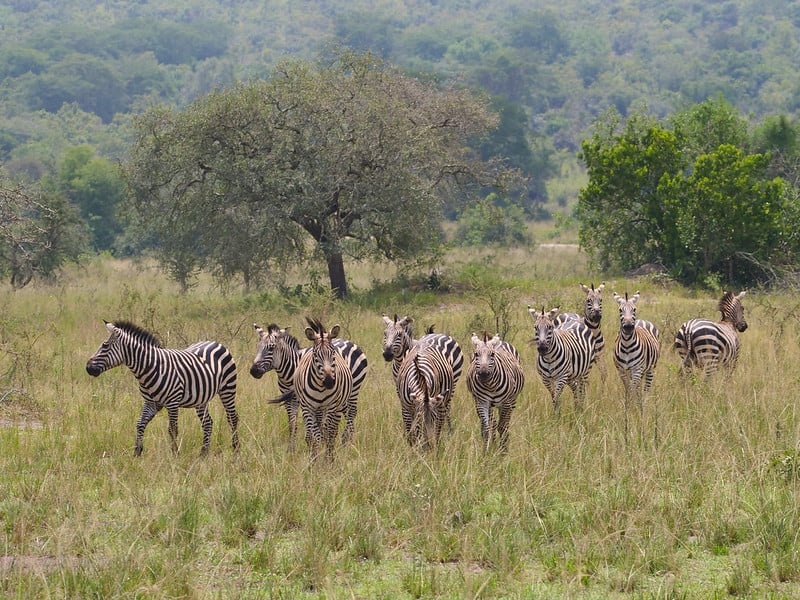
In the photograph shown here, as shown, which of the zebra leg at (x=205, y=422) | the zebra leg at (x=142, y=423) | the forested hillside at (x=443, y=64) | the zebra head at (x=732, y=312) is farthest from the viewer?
the forested hillside at (x=443, y=64)

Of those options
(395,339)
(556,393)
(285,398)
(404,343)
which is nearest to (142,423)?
(285,398)

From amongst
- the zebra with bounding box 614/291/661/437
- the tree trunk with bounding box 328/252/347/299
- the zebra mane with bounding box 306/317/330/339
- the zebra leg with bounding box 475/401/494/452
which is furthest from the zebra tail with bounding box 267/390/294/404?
the tree trunk with bounding box 328/252/347/299

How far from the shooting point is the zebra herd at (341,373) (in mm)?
8867

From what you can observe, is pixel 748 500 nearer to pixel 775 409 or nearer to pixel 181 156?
pixel 775 409

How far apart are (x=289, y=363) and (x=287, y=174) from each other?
471 inches

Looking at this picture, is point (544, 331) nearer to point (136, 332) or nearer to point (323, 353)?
point (323, 353)

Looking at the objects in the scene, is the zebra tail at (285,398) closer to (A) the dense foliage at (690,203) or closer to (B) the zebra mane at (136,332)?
(B) the zebra mane at (136,332)

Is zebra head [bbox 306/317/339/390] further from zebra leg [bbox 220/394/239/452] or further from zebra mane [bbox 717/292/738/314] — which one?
zebra mane [bbox 717/292/738/314]

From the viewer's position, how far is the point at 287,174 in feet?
69.7

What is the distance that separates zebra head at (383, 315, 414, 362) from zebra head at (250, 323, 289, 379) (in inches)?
38.3

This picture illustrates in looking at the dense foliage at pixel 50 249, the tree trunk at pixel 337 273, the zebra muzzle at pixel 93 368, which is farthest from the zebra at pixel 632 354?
the dense foliage at pixel 50 249

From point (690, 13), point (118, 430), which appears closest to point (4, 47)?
point (690, 13)

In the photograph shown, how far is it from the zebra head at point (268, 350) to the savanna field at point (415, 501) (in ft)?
2.26

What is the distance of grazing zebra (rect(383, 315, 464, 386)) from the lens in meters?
9.56
